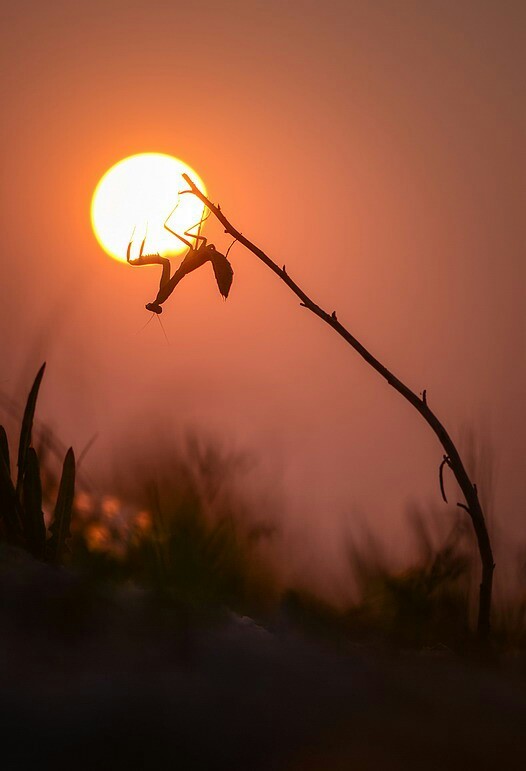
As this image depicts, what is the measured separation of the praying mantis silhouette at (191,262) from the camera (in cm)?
123

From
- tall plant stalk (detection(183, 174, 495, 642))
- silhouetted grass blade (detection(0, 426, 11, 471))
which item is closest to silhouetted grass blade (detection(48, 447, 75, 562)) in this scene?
silhouetted grass blade (detection(0, 426, 11, 471))

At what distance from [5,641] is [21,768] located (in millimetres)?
201

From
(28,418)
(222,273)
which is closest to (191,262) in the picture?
(222,273)

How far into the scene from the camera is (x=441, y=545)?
1327mm

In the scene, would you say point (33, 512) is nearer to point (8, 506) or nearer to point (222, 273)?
point (8, 506)

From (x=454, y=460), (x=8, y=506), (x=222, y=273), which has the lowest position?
(x=8, y=506)

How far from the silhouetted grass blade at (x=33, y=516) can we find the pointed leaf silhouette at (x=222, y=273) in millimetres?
415

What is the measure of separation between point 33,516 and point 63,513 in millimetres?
51

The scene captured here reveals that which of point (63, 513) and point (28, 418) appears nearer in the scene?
point (63, 513)

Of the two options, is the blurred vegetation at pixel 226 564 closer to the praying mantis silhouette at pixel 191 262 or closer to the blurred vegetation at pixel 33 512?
the blurred vegetation at pixel 33 512

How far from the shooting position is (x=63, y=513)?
118 centimetres

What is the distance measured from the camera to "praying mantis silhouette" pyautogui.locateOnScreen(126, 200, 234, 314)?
1.23 metres

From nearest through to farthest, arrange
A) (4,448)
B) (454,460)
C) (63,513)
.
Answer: (454,460) → (63,513) → (4,448)

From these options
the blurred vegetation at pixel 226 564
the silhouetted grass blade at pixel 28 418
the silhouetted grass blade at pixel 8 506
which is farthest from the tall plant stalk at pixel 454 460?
the silhouetted grass blade at pixel 8 506
